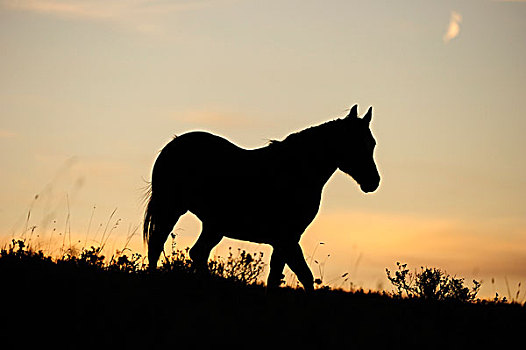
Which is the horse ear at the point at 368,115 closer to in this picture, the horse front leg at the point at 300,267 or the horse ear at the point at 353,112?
the horse ear at the point at 353,112

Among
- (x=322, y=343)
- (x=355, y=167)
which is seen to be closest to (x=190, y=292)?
(x=322, y=343)

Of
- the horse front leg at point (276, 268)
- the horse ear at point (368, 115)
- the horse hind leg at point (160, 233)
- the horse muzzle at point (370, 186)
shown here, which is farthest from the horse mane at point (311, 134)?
the horse hind leg at point (160, 233)

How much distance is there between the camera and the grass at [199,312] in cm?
593

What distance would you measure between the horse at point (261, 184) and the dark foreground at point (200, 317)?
1400 mm

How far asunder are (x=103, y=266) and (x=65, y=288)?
179cm

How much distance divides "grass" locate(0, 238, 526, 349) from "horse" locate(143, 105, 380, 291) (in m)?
0.85

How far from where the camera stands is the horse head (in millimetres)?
9883

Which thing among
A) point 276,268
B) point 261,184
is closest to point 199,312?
point 276,268

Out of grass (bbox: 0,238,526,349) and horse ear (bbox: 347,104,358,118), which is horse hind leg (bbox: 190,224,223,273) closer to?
grass (bbox: 0,238,526,349)

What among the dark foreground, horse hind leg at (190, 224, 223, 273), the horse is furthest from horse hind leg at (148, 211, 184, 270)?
the dark foreground

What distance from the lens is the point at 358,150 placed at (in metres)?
9.96

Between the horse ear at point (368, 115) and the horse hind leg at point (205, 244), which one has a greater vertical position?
the horse ear at point (368, 115)

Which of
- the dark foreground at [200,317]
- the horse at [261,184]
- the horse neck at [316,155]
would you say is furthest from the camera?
the horse neck at [316,155]

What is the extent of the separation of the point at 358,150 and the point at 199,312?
4138mm
